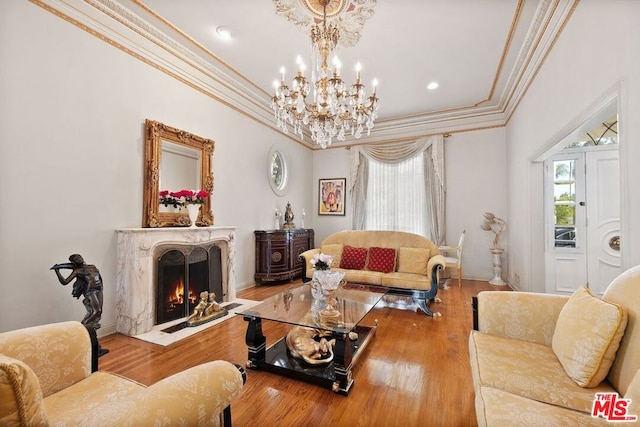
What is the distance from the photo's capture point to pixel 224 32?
3068mm

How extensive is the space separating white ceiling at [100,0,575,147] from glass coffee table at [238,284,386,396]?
2.91 metres

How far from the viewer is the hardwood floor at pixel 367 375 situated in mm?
1605

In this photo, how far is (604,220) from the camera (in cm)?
379

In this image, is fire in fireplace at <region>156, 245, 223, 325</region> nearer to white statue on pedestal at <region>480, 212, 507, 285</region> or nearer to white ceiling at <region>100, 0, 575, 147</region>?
white ceiling at <region>100, 0, 575, 147</region>

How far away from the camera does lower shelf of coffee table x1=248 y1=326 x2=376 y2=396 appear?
6.02 ft

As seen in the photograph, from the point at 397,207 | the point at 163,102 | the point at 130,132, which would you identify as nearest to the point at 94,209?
the point at 130,132

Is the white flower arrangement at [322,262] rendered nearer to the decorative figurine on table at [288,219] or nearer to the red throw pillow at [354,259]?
the red throw pillow at [354,259]

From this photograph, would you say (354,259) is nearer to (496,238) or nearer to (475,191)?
(496,238)

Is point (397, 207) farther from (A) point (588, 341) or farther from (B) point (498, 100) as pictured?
(A) point (588, 341)

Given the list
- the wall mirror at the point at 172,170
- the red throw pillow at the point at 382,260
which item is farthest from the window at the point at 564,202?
the wall mirror at the point at 172,170

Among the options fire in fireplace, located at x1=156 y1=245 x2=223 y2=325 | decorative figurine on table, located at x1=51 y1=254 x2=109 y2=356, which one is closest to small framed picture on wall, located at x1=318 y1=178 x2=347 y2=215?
fire in fireplace, located at x1=156 y1=245 x2=223 y2=325

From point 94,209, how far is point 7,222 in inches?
23.1

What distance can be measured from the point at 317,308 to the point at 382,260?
1.80 m

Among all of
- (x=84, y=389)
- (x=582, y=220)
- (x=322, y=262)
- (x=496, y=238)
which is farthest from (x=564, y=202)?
(x=84, y=389)
